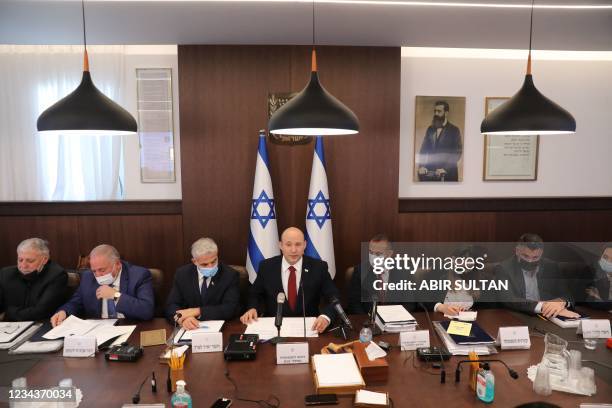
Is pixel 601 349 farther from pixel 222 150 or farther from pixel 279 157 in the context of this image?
pixel 222 150

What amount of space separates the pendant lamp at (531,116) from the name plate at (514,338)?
947mm

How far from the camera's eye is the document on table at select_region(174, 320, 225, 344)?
2072mm

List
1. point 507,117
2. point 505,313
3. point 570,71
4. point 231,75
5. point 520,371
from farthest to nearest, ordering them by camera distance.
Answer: point 570,71
point 231,75
point 505,313
point 507,117
point 520,371

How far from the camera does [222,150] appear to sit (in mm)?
3551

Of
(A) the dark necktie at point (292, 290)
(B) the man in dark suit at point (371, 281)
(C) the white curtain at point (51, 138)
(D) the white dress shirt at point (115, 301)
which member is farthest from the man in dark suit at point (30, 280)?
(B) the man in dark suit at point (371, 281)

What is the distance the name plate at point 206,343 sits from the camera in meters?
1.95

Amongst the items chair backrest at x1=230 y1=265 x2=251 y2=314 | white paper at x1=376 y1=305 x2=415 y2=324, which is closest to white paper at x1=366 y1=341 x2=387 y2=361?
white paper at x1=376 y1=305 x2=415 y2=324

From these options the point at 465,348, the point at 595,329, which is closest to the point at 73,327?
the point at 465,348

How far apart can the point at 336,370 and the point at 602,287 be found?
1976 millimetres

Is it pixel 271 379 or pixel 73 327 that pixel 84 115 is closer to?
pixel 73 327

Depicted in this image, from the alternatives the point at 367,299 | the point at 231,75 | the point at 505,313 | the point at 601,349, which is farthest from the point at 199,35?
the point at 601,349

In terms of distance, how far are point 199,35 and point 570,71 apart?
11.3 feet

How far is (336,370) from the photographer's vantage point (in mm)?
1716

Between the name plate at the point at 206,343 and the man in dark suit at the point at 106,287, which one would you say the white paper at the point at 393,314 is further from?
the man in dark suit at the point at 106,287
